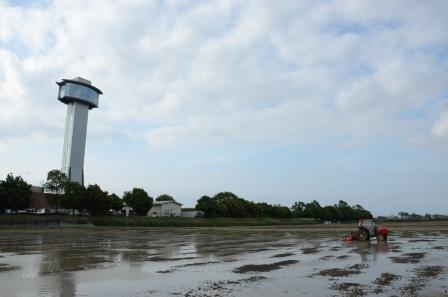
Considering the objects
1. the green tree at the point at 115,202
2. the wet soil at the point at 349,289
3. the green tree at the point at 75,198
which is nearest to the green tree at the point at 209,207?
the green tree at the point at 115,202

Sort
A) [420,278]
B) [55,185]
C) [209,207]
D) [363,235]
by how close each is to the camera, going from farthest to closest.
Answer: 1. [209,207]
2. [55,185]
3. [363,235]
4. [420,278]

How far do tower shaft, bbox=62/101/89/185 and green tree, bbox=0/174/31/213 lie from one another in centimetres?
8379

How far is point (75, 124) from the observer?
604ft

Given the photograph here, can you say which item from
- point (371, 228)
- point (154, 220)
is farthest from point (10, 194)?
point (371, 228)

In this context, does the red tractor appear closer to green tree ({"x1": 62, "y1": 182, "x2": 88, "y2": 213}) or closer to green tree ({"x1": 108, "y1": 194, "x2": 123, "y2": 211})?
green tree ({"x1": 62, "y1": 182, "x2": 88, "y2": 213})

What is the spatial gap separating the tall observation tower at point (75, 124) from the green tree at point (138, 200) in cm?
6078

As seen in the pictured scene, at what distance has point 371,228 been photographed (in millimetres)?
35125

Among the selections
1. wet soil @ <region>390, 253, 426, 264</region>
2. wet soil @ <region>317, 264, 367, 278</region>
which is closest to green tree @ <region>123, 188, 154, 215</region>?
wet soil @ <region>390, 253, 426, 264</region>

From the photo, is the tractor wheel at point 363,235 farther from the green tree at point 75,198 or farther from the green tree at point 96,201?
the green tree at point 75,198

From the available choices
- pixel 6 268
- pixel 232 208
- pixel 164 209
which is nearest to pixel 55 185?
pixel 232 208

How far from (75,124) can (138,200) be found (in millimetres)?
71571

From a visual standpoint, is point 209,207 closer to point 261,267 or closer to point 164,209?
point 164,209

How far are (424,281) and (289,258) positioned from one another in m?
8.88

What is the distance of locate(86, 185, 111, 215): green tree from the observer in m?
102
